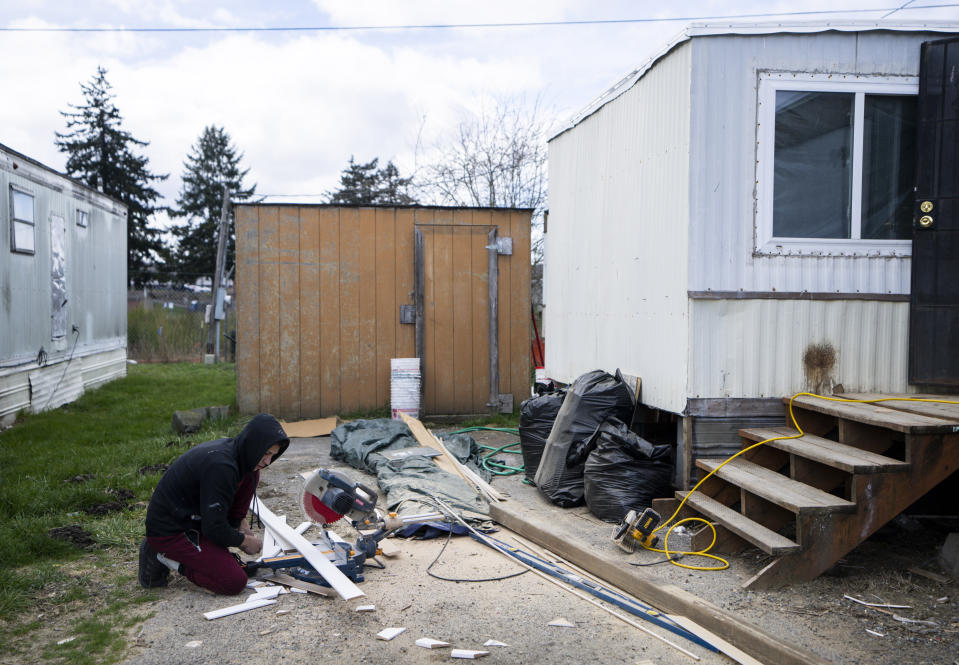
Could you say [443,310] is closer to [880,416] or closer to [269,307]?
[269,307]

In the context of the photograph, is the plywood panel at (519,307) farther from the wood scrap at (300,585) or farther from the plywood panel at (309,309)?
the wood scrap at (300,585)

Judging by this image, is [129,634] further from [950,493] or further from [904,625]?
[950,493]

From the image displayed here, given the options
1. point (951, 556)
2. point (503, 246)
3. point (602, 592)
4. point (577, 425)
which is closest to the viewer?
point (602, 592)

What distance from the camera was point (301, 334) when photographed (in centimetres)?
938

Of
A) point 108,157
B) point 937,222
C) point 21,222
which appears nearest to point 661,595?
point 937,222

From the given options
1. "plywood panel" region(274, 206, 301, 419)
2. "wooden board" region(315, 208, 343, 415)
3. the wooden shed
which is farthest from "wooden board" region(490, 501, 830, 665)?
"plywood panel" region(274, 206, 301, 419)

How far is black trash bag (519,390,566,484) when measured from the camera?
20.7ft

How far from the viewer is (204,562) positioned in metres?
3.95

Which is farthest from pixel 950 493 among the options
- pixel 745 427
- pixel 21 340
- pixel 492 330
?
pixel 21 340

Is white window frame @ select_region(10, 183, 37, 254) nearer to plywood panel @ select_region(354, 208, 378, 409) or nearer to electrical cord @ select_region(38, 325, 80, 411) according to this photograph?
electrical cord @ select_region(38, 325, 80, 411)

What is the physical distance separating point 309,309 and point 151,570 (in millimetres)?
5591

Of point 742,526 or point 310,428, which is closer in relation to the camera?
point 742,526

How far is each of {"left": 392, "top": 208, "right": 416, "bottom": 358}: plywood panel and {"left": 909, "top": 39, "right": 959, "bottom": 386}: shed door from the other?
591 centimetres

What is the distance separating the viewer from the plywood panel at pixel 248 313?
9.24 m
